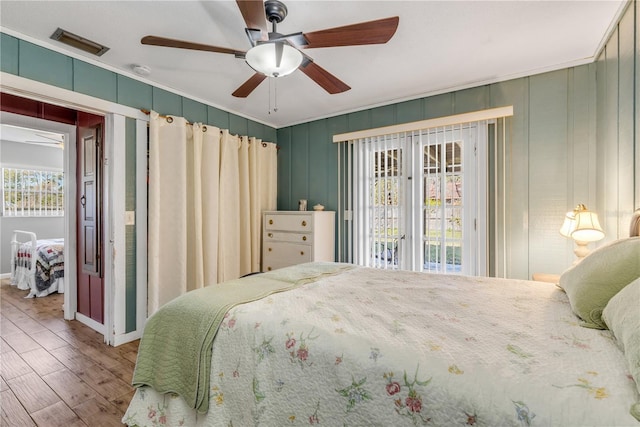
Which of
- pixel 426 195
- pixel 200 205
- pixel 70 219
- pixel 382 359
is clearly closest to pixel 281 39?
pixel 382 359

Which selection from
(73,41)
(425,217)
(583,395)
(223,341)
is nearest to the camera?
(583,395)

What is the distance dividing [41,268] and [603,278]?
5968mm

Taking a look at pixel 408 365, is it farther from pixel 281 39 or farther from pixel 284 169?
pixel 284 169

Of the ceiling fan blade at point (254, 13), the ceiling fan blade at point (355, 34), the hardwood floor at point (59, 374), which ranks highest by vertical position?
the ceiling fan blade at point (254, 13)

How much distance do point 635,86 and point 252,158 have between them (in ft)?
11.4

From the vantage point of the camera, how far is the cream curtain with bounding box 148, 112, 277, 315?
291 centimetres

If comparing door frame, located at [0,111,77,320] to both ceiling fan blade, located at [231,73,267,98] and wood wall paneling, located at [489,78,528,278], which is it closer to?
ceiling fan blade, located at [231,73,267,98]

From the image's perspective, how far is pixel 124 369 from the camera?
233cm

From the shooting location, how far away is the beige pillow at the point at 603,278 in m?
1.11

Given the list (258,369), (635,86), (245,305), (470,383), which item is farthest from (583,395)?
(635,86)

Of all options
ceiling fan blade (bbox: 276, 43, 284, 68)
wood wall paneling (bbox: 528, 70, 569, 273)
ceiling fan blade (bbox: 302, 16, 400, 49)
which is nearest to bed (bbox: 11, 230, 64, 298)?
ceiling fan blade (bbox: 276, 43, 284, 68)

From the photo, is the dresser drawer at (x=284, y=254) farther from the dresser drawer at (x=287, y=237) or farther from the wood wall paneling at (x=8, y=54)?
the wood wall paneling at (x=8, y=54)

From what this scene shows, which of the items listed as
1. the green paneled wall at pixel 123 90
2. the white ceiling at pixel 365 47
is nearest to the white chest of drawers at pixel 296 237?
the green paneled wall at pixel 123 90

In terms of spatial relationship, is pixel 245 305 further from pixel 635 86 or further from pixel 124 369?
pixel 635 86
